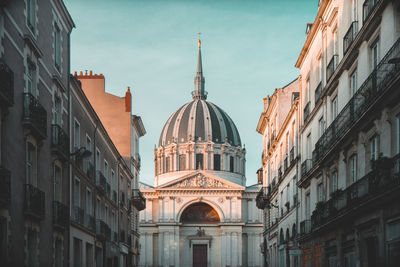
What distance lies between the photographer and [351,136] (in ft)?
65.1

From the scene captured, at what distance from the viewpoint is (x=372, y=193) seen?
54.4ft

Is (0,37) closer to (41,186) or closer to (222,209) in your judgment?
(41,186)

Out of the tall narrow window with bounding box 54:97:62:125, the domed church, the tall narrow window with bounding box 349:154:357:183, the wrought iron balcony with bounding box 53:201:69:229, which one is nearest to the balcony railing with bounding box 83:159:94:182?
the wrought iron balcony with bounding box 53:201:69:229

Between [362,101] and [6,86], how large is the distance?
31.7 ft

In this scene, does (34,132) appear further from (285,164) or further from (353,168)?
(285,164)

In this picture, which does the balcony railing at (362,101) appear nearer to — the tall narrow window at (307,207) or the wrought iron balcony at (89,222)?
the tall narrow window at (307,207)

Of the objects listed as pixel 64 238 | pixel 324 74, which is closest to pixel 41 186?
pixel 64 238

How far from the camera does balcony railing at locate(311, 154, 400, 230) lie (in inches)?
595

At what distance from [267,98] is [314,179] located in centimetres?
2400

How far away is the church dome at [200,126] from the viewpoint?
342 ft

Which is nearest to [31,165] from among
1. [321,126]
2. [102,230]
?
[321,126]

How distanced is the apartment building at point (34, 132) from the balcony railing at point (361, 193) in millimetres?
8478

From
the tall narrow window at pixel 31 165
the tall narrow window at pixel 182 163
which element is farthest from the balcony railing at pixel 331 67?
the tall narrow window at pixel 182 163

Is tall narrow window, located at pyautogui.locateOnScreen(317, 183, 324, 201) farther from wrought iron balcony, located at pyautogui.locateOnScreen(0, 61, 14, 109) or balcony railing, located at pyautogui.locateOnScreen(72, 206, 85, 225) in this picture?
wrought iron balcony, located at pyautogui.locateOnScreen(0, 61, 14, 109)
